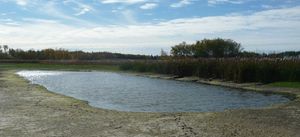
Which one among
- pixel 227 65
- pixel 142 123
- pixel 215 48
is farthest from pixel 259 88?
pixel 215 48

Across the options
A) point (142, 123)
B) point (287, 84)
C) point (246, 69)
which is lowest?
point (142, 123)

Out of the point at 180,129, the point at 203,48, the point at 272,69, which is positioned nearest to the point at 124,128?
the point at 180,129

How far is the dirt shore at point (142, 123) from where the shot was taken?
12.4 meters

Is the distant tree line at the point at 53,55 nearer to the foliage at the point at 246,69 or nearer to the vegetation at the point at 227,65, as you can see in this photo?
the vegetation at the point at 227,65

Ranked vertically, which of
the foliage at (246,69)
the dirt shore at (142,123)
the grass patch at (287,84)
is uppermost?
the foliage at (246,69)

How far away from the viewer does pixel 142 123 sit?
555 inches

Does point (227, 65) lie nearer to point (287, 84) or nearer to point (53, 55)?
point (287, 84)

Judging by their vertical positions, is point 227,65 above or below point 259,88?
above

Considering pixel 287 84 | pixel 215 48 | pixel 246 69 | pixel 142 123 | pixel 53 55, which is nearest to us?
pixel 142 123

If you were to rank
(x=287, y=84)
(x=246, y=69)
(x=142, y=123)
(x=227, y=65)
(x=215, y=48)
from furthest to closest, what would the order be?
(x=215, y=48) → (x=227, y=65) → (x=246, y=69) → (x=287, y=84) → (x=142, y=123)

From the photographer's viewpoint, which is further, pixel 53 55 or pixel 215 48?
pixel 53 55

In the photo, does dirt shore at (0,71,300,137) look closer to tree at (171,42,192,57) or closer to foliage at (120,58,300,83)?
foliage at (120,58,300,83)

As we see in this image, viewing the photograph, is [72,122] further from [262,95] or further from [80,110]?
[262,95]

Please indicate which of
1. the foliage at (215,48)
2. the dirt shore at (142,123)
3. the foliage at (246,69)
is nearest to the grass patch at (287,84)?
the foliage at (246,69)
